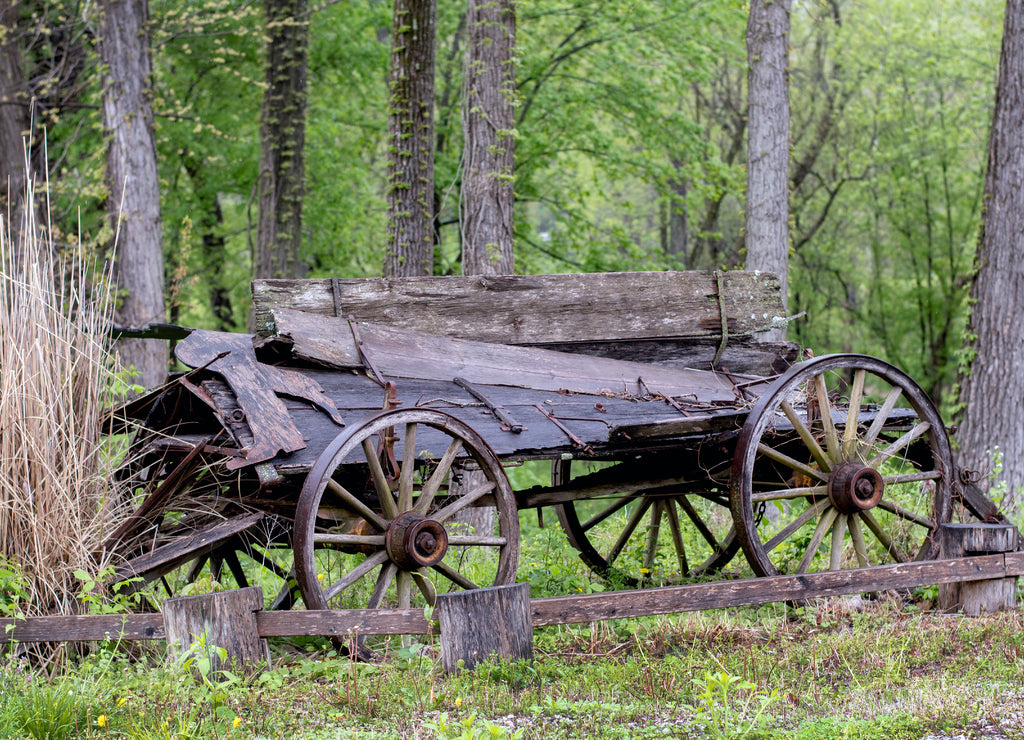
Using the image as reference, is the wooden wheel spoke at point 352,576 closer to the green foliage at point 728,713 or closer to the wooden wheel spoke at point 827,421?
the green foliage at point 728,713

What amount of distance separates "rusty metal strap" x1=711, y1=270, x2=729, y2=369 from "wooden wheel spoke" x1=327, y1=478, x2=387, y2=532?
268cm

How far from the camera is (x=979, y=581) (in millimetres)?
5203

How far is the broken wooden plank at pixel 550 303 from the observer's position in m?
5.39

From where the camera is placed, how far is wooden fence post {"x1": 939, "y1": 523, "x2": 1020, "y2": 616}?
520 centimetres

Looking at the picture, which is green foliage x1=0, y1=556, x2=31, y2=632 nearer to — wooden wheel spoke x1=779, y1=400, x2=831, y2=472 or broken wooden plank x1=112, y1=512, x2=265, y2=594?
broken wooden plank x1=112, y1=512, x2=265, y2=594

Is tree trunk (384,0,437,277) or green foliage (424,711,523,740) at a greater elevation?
tree trunk (384,0,437,277)

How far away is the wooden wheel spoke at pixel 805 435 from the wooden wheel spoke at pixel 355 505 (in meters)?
2.20

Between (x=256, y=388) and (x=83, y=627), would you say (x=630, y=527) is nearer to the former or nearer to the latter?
(x=256, y=388)

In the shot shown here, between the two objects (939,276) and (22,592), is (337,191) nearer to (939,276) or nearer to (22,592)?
(939,276)

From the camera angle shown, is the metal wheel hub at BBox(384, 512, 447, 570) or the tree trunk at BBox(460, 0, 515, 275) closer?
the metal wheel hub at BBox(384, 512, 447, 570)

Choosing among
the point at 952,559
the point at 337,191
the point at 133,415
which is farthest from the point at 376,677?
the point at 337,191

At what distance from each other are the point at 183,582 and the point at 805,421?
13.3ft

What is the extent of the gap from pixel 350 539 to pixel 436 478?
1.72 feet

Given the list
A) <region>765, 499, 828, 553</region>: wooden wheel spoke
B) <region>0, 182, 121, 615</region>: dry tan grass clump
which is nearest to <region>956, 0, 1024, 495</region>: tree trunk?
<region>765, 499, 828, 553</region>: wooden wheel spoke
